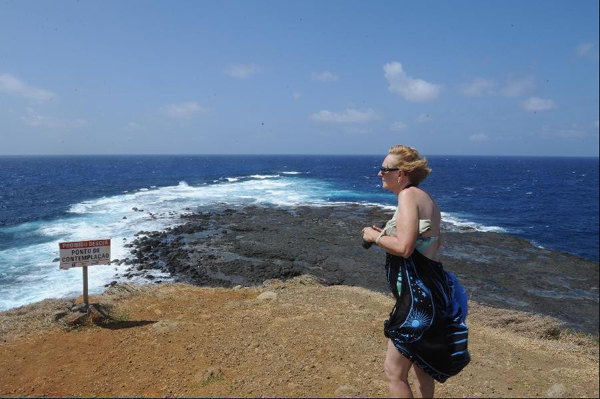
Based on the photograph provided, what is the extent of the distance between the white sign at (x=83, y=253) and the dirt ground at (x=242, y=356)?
1141 mm

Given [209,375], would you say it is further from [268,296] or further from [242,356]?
[268,296]

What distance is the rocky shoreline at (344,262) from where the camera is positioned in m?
17.8

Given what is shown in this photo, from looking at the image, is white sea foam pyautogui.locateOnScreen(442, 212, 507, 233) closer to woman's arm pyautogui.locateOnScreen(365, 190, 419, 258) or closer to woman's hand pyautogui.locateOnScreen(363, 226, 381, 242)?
woman's hand pyautogui.locateOnScreen(363, 226, 381, 242)

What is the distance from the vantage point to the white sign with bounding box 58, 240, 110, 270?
817 cm

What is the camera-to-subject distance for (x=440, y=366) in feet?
9.34

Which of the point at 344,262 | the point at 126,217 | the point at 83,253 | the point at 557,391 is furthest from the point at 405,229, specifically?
the point at 126,217

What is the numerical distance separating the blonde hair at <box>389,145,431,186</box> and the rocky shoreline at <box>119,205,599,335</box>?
50.9ft

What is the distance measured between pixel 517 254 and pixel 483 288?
7.68 meters

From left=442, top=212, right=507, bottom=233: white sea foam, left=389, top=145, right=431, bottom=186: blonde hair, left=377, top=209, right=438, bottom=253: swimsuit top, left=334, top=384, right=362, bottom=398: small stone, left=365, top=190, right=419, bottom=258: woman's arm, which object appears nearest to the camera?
left=365, top=190, right=419, bottom=258: woman's arm

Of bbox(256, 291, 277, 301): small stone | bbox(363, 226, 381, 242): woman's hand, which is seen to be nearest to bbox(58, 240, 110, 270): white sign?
bbox(256, 291, 277, 301): small stone

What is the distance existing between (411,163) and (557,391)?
406 centimetres

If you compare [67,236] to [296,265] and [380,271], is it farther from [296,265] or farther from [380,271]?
[380,271]

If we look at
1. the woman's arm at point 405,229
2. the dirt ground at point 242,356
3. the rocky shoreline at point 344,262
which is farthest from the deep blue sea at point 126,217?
the woman's arm at point 405,229

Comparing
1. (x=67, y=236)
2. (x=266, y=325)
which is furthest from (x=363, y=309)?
(x=67, y=236)
